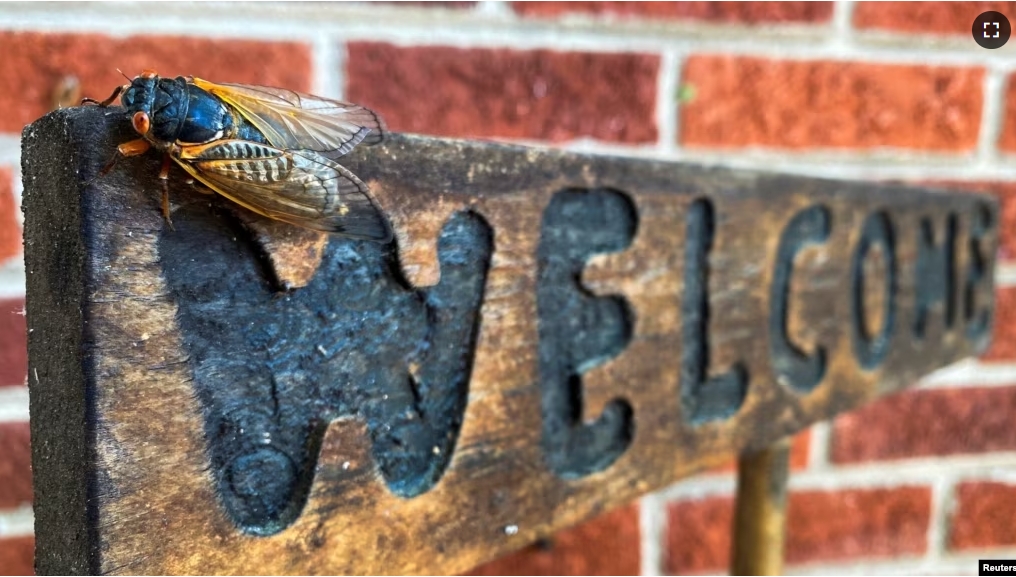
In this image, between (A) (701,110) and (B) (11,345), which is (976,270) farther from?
(B) (11,345)

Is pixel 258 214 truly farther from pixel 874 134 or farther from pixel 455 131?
pixel 874 134

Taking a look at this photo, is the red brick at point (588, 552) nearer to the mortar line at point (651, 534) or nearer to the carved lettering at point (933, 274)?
the mortar line at point (651, 534)

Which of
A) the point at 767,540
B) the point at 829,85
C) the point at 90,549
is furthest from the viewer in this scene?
the point at 829,85

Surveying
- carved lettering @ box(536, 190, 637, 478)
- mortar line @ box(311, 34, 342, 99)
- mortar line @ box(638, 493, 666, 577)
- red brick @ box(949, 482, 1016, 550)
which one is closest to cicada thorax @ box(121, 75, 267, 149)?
carved lettering @ box(536, 190, 637, 478)

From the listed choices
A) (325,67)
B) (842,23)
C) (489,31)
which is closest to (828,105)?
(842,23)

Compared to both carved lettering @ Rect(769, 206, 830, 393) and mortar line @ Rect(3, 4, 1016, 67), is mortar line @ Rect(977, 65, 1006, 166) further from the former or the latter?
carved lettering @ Rect(769, 206, 830, 393)

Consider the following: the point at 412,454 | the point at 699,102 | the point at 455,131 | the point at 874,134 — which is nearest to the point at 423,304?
the point at 412,454

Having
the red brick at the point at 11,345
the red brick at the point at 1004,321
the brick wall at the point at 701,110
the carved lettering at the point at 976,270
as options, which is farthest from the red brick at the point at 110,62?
the red brick at the point at 1004,321
